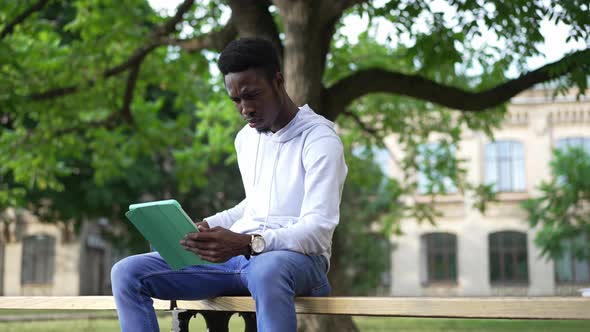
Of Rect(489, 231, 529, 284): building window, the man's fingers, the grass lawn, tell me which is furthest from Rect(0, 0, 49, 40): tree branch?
Rect(489, 231, 529, 284): building window

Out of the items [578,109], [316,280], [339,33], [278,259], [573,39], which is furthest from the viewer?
[578,109]

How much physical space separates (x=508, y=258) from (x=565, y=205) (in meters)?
6.25

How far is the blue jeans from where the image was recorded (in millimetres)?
2914

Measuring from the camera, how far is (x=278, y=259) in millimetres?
2994

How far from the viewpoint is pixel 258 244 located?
10.1 feet

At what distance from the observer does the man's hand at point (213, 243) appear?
300 centimetres

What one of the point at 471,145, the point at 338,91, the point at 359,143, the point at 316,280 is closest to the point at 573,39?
the point at 338,91

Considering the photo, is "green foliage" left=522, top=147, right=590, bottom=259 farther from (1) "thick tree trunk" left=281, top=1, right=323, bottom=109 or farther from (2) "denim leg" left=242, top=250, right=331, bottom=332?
(2) "denim leg" left=242, top=250, right=331, bottom=332

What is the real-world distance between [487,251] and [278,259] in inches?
1198

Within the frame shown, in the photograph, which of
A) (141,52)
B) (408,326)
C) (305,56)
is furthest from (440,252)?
(305,56)

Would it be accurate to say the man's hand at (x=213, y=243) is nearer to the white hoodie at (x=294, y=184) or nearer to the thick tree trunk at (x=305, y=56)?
the white hoodie at (x=294, y=184)

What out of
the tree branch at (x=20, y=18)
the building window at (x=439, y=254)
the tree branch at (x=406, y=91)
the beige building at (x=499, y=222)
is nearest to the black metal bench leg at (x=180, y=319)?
the tree branch at (x=406, y=91)

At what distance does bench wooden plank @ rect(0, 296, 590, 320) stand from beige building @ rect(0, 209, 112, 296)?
29867mm

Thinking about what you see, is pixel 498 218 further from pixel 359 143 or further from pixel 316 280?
pixel 316 280
